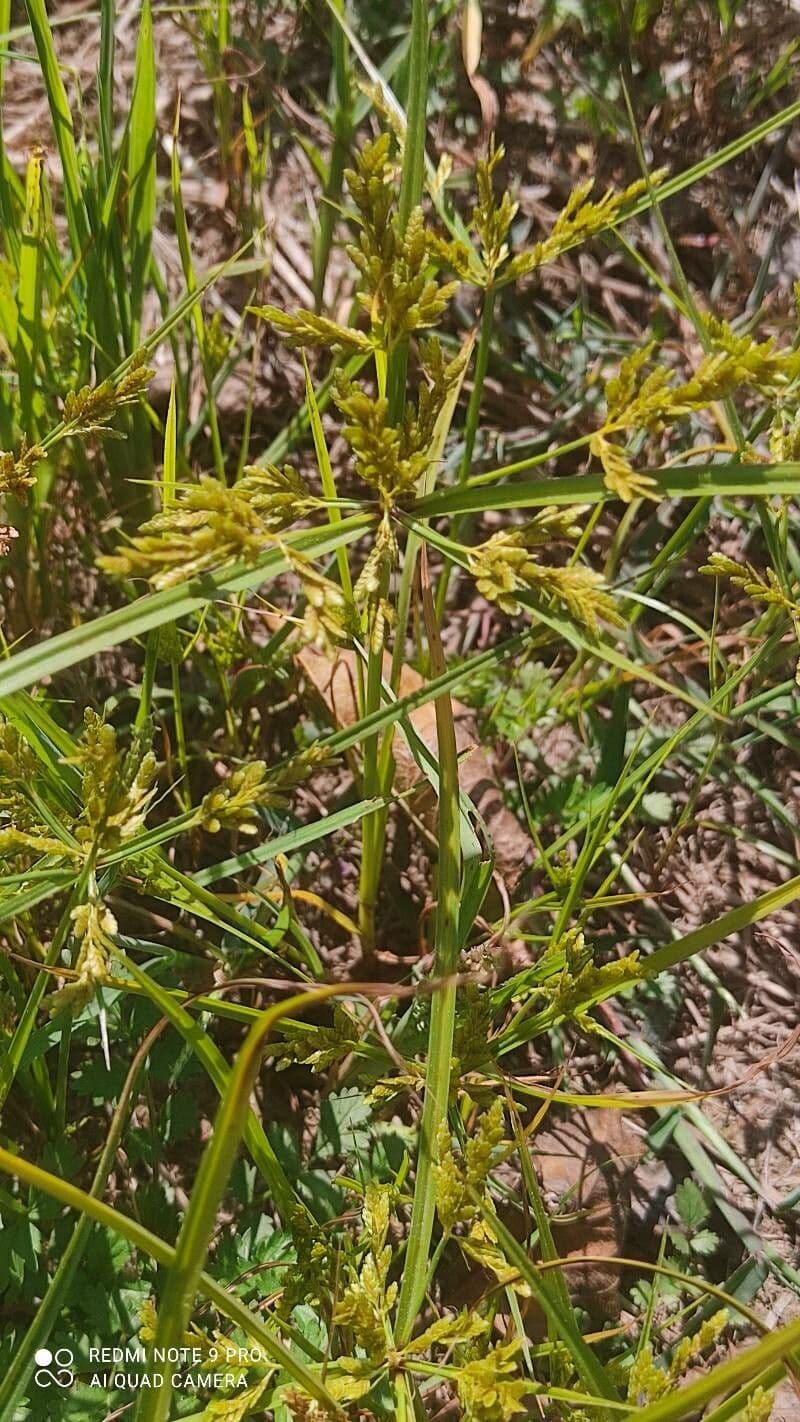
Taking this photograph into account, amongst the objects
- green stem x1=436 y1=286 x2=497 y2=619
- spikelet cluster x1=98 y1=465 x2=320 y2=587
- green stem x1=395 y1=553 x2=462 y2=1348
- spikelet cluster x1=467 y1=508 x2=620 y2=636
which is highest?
green stem x1=436 y1=286 x2=497 y2=619

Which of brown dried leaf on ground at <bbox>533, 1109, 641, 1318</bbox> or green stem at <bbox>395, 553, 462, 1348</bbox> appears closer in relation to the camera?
green stem at <bbox>395, 553, 462, 1348</bbox>

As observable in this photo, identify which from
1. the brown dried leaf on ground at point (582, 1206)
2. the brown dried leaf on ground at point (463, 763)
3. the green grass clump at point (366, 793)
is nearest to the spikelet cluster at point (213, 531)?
the green grass clump at point (366, 793)

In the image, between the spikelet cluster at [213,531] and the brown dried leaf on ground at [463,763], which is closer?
the spikelet cluster at [213,531]

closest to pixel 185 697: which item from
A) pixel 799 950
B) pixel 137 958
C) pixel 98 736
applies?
pixel 137 958

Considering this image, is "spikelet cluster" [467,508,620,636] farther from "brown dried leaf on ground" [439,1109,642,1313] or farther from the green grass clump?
"brown dried leaf on ground" [439,1109,642,1313]

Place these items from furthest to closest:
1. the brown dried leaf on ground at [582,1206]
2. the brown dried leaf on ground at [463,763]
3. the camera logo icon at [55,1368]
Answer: the brown dried leaf on ground at [463,763]
the brown dried leaf on ground at [582,1206]
the camera logo icon at [55,1368]

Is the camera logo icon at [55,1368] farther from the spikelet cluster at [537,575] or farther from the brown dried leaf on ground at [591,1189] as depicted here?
the spikelet cluster at [537,575]

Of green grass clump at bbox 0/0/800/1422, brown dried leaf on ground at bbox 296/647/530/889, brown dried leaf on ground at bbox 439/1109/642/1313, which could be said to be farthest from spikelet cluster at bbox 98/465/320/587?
brown dried leaf on ground at bbox 439/1109/642/1313

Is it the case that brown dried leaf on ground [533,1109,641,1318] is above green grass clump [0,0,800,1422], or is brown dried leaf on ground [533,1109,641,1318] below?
below
